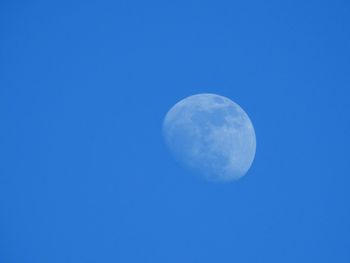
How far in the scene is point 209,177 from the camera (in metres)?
7.60

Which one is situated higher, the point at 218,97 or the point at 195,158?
the point at 218,97

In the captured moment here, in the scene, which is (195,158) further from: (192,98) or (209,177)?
(192,98)

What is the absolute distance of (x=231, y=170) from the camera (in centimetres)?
762

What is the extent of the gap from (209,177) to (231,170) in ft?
1.35

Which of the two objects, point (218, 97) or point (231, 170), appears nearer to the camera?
point (231, 170)

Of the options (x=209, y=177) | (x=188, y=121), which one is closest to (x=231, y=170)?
(x=209, y=177)

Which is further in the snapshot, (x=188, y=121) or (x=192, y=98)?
(x=192, y=98)

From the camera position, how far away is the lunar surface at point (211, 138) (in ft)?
24.6

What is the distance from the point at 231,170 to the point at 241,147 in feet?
1.54

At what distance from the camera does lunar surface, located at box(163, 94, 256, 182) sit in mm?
7500

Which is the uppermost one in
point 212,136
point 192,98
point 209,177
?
point 192,98

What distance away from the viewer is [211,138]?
7.47 metres

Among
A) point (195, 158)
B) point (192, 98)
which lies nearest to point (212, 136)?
point (195, 158)

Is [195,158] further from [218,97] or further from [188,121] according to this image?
[218,97]
